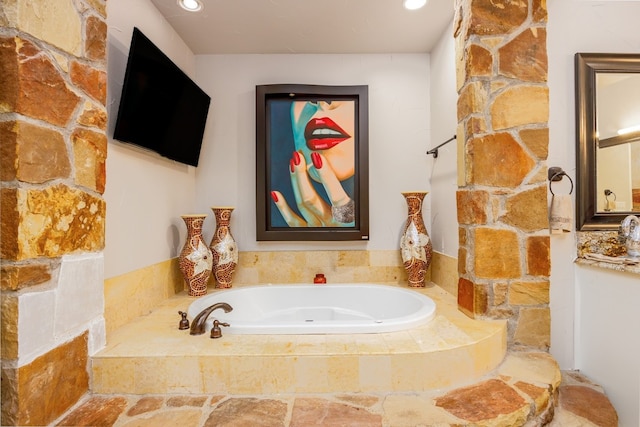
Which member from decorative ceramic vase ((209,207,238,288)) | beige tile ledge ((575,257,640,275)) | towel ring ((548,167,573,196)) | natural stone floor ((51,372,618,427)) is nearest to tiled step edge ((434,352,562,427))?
natural stone floor ((51,372,618,427))

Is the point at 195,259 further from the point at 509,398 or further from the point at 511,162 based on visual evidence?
the point at 511,162

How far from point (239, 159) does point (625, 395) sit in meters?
2.59

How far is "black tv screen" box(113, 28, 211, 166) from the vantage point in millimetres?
1526

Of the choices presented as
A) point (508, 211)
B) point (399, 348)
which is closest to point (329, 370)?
point (399, 348)

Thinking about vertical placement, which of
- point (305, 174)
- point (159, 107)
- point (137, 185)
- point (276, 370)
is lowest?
point (276, 370)

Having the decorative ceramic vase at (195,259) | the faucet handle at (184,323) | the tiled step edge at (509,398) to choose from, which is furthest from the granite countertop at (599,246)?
the decorative ceramic vase at (195,259)

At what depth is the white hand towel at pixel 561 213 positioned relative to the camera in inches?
62.3

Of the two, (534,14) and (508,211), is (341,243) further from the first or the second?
(534,14)

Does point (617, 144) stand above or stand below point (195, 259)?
above

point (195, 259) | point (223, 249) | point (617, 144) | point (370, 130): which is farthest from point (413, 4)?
point (195, 259)

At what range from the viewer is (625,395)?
1.40 meters

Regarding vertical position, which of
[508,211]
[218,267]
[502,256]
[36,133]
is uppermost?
[36,133]

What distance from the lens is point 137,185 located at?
1763mm

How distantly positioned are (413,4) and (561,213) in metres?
1.45
